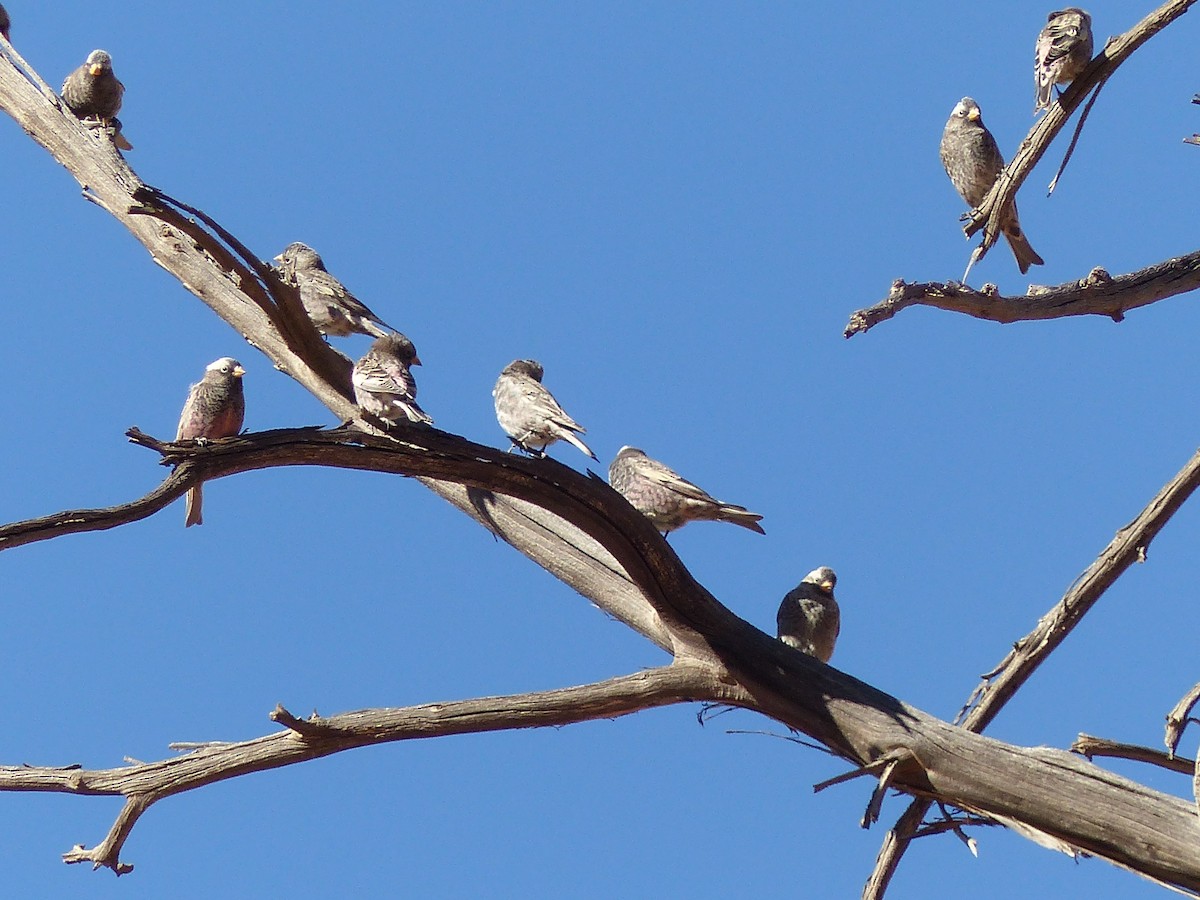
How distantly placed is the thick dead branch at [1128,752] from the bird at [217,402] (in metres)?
5.33

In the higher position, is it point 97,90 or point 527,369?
point 97,90

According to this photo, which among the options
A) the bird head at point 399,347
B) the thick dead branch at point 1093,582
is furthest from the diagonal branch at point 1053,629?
the bird head at point 399,347

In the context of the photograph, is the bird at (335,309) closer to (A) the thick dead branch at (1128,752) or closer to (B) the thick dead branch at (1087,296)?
(B) the thick dead branch at (1087,296)

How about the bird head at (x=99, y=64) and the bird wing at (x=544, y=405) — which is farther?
the bird head at (x=99, y=64)

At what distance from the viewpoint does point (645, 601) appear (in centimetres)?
557

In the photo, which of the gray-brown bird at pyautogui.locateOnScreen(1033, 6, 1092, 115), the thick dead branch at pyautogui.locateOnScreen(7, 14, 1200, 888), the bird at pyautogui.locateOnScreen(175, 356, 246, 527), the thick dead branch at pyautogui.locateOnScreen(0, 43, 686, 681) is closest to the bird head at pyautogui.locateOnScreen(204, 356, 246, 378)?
the bird at pyautogui.locateOnScreen(175, 356, 246, 527)

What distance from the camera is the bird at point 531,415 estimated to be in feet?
19.8

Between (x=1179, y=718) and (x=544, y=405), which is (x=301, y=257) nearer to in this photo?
(x=544, y=405)

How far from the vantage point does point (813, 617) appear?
7.83 metres

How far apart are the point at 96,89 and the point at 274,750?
5855 millimetres

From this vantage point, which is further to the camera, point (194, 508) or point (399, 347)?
point (194, 508)

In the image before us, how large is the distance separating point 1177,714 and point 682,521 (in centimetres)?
260

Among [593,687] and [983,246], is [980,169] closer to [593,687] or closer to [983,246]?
[983,246]

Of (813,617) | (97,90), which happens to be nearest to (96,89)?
(97,90)
